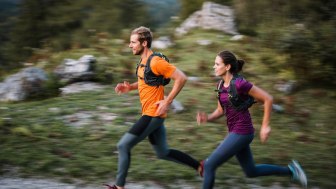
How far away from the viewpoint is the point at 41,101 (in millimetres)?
10492

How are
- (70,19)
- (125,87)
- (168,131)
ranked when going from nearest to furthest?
(125,87) → (168,131) → (70,19)

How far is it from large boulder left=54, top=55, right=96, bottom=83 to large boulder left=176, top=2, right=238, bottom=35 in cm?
721

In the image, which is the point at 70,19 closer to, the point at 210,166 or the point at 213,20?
the point at 213,20

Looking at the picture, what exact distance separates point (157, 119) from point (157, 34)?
12.6 metres

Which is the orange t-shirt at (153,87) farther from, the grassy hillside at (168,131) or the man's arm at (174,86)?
the grassy hillside at (168,131)

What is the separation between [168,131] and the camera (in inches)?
347

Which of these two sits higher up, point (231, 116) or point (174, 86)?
point (174, 86)

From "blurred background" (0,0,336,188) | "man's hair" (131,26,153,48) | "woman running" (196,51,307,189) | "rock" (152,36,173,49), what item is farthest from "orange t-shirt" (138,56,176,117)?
"rock" (152,36,173,49)

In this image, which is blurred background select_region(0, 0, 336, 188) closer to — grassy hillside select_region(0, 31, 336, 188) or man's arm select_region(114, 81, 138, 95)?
grassy hillside select_region(0, 31, 336, 188)

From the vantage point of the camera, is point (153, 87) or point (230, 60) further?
point (153, 87)

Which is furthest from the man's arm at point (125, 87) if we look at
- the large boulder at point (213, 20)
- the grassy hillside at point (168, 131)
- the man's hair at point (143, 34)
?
the large boulder at point (213, 20)

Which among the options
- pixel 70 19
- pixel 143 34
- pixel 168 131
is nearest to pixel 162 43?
Answer: pixel 168 131

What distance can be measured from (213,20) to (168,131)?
34.2 feet

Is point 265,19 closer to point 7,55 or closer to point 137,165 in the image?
point 137,165
